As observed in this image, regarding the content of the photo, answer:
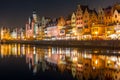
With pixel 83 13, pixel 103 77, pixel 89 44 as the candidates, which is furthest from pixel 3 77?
pixel 83 13

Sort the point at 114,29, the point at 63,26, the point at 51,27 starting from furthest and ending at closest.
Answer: the point at 51,27 < the point at 63,26 < the point at 114,29

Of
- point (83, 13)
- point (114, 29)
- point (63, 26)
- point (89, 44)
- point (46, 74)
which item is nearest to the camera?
point (46, 74)

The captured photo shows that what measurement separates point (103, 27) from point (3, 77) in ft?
214

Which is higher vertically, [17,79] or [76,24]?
[76,24]

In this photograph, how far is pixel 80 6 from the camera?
10894cm

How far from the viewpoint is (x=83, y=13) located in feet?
351

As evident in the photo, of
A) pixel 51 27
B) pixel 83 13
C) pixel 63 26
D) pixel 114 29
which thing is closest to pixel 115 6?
pixel 114 29

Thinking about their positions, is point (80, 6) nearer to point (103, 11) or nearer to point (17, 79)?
point (103, 11)

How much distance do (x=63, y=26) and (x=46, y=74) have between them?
10012 cm

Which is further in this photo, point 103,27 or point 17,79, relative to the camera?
point 103,27

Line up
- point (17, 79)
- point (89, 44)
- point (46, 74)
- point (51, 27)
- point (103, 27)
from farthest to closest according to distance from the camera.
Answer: point (51, 27)
point (103, 27)
point (89, 44)
point (46, 74)
point (17, 79)

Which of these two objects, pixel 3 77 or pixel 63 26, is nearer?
pixel 3 77

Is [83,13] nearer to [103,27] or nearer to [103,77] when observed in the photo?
[103,27]

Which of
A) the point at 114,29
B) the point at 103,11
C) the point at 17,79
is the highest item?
the point at 103,11
